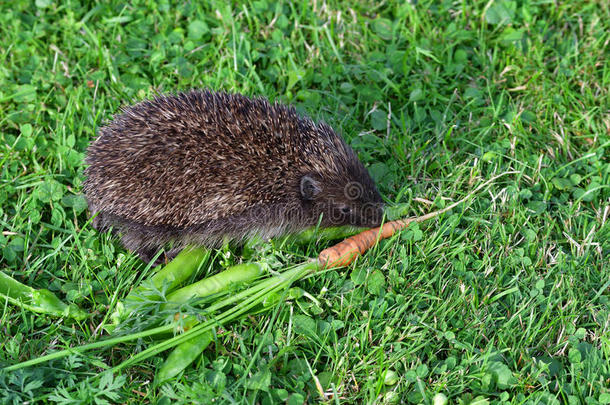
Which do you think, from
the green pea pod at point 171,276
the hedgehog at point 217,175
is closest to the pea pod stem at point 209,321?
the green pea pod at point 171,276

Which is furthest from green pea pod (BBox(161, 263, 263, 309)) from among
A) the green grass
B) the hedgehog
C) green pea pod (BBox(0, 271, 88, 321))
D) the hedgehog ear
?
the hedgehog ear

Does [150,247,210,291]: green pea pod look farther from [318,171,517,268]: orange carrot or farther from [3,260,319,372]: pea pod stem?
[318,171,517,268]: orange carrot

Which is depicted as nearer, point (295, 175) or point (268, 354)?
point (268, 354)

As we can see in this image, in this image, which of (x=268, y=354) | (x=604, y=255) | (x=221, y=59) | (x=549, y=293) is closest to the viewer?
(x=268, y=354)

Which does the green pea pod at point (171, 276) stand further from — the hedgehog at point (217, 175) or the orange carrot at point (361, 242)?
the orange carrot at point (361, 242)

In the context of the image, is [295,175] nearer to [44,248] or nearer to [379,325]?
[379,325]

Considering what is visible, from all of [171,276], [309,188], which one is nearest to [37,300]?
[171,276]

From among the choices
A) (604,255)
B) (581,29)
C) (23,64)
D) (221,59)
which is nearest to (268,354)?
(604,255)
